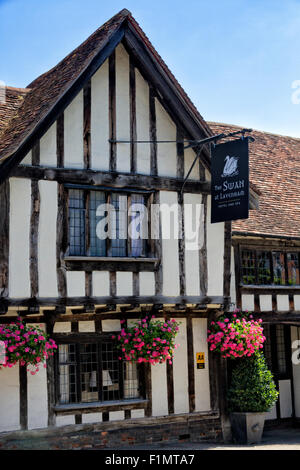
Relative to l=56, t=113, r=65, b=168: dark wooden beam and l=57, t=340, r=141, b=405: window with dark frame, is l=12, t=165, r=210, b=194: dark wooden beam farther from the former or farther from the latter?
l=57, t=340, r=141, b=405: window with dark frame

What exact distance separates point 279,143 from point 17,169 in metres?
10.8

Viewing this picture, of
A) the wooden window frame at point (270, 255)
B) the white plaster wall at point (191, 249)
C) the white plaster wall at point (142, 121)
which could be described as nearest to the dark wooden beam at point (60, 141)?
the white plaster wall at point (142, 121)

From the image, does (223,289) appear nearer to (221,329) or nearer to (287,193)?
(221,329)

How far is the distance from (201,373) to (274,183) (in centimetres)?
602

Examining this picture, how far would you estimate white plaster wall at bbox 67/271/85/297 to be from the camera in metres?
13.4

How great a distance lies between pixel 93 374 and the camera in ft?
47.1

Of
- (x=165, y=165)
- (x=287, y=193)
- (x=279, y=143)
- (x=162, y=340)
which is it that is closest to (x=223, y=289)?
(x=162, y=340)

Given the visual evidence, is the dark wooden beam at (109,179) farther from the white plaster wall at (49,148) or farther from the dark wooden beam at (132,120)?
the dark wooden beam at (132,120)

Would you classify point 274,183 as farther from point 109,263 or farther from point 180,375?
point 109,263

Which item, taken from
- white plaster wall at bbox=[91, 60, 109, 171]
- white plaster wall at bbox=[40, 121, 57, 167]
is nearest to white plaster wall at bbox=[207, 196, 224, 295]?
white plaster wall at bbox=[91, 60, 109, 171]

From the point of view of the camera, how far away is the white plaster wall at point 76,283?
43.9ft

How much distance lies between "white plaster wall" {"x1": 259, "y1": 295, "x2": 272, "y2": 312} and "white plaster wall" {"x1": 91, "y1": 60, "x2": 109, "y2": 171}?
5.12 m

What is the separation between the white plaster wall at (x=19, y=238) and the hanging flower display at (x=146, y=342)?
2.45 m

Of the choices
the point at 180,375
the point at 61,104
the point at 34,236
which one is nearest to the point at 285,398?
the point at 180,375
